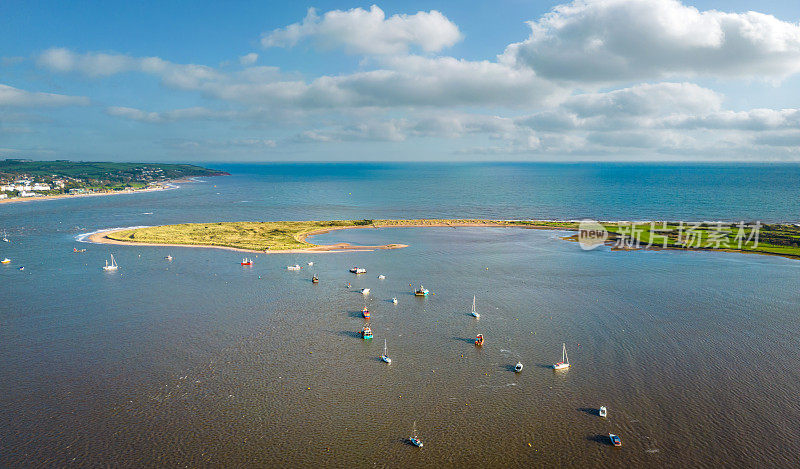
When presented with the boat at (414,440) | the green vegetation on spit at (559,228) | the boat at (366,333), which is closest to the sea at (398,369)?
the boat at (414,440)

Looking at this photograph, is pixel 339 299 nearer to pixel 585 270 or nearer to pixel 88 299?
pixel 88 299

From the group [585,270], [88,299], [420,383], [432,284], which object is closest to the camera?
[420,383]

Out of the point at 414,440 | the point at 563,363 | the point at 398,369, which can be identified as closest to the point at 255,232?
the point at 398,369

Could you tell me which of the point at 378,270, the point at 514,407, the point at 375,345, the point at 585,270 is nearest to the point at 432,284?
the point at 378,270

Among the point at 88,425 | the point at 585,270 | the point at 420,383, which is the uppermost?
the point at 585,270

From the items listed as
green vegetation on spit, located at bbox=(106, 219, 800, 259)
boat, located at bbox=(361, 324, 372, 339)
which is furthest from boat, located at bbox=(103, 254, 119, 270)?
boat, located at bbox=(361, 324, 372, 339)

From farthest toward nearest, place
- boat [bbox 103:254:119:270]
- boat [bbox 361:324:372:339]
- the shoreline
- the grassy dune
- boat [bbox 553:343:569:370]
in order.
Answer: the grassy dune < the shoreline < boat [bbox 103:254:119:270] < boat [bbox 361:324:372:339] < boat [bbox 553:343:569:370]

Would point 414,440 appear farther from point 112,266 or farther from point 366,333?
point 112,266

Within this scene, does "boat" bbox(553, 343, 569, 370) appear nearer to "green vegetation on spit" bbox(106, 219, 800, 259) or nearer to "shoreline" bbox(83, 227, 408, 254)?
"shoreline" bbox(83, 227, 408, 254)
